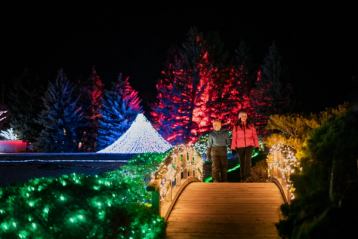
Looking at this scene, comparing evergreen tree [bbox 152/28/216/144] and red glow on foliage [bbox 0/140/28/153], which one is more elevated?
evergreen tree [bbox 152/28/216/144]

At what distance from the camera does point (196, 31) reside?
35.1 meters

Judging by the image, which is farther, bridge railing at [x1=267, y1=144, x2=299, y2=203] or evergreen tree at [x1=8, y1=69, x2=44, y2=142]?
evergreen tree at [x1=8, y1=69, x2=44, y2=142]

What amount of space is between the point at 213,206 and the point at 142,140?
17.6 m

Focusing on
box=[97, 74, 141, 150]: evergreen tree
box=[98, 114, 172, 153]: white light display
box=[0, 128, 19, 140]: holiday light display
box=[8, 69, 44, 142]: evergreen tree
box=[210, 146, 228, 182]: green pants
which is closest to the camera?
box=[210, 146, 228, 182]: green pants

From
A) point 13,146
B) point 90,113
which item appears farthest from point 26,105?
point 13,146

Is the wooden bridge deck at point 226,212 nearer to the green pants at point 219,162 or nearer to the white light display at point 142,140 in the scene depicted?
the green pants at point 219,162

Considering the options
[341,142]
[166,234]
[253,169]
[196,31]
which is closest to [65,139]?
[196,31]

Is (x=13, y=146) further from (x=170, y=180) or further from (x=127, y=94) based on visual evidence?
(x=170, y=180)

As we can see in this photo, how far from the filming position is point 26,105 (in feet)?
147

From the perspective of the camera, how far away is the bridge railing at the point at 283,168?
1037 cm

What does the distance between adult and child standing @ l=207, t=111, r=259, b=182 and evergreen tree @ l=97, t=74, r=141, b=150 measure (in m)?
27.3

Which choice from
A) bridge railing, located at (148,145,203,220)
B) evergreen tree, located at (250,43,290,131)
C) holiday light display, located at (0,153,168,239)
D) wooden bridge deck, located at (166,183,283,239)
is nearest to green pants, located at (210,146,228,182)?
bridge railing, located at (148,145,203,220)

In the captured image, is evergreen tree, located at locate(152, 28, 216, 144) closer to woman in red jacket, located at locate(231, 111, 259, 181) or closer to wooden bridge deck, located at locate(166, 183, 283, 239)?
woman in red jacket, located at locate(231, 111, 259, 181)

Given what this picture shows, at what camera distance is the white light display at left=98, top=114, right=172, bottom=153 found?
90.7 ft
